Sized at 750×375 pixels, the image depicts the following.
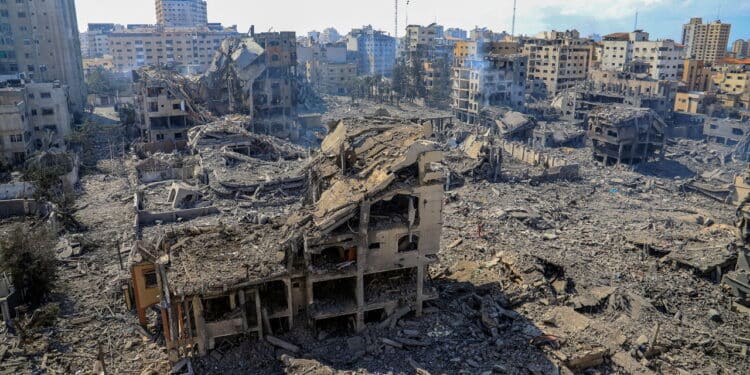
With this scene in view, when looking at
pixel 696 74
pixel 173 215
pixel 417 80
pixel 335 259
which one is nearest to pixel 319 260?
pixel 335 259

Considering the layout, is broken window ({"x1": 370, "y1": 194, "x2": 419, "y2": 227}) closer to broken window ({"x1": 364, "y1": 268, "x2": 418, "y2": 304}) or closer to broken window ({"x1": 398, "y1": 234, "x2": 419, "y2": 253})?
broken window ({"x1": 398, "y1": 234, "x2": 419, "y2": 253})

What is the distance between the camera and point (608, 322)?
19.2 m

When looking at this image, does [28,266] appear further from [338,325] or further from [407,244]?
[407,244]

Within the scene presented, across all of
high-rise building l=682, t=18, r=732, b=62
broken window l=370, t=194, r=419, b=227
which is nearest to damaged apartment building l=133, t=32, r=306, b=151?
broken window l=370, t=194, r=419, b=227

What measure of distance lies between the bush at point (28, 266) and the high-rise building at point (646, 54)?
6977 cm

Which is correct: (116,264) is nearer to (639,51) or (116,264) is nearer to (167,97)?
(167,97)

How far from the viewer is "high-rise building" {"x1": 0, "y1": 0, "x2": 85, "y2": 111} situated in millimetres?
57750

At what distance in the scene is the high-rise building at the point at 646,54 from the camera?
7575 centimetres

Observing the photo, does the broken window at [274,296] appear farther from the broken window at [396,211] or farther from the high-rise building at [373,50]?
the high-rise building at [373,50]

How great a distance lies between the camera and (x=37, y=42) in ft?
196

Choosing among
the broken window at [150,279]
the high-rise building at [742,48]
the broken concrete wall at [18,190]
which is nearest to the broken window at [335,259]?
the broken window at [150,279]

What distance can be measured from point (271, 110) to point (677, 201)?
3764 cm

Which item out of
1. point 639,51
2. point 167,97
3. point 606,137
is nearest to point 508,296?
point 606,137

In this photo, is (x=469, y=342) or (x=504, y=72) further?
(x=504, y=72)
